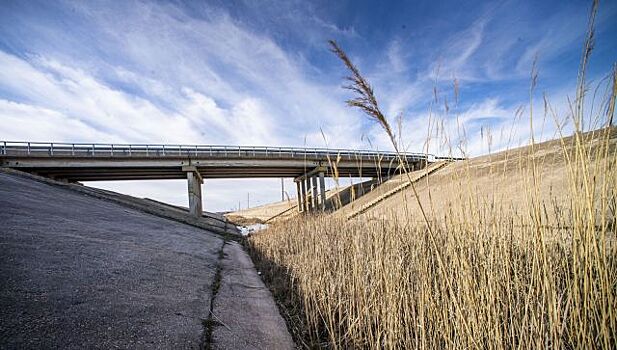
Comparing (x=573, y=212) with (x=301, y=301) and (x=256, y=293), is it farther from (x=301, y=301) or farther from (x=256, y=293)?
(x=256, y=293)

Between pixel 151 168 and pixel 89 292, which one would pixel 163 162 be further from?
pixel 89 292

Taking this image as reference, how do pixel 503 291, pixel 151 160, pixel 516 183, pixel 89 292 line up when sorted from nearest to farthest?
1. pixel 503 291
2. pixel 89 292
3. pixel 516 183
4. pixel 151 160

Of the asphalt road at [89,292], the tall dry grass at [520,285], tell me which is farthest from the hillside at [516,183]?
the asphalt road at [89,292]

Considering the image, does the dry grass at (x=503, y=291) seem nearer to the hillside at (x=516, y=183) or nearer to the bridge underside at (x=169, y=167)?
the hillside at (x=516, y=183)

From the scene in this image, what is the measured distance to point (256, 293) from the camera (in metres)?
3.08

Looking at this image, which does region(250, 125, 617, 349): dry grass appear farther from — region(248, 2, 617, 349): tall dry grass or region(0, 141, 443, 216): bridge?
region(0, 141, 443, 216): bridge

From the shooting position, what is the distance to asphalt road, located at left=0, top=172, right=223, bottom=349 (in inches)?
56.6

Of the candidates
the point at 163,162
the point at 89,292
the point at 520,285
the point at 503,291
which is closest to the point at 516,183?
the point at 520,285

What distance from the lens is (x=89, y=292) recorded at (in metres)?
1.91

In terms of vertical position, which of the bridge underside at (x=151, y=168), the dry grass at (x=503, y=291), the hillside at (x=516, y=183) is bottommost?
the dry grass at (x=503, y=291)

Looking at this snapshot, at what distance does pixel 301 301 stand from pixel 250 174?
77.9 feet

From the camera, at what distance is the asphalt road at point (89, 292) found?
144cm

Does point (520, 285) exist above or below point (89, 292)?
below

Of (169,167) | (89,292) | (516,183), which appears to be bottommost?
(89,292)
